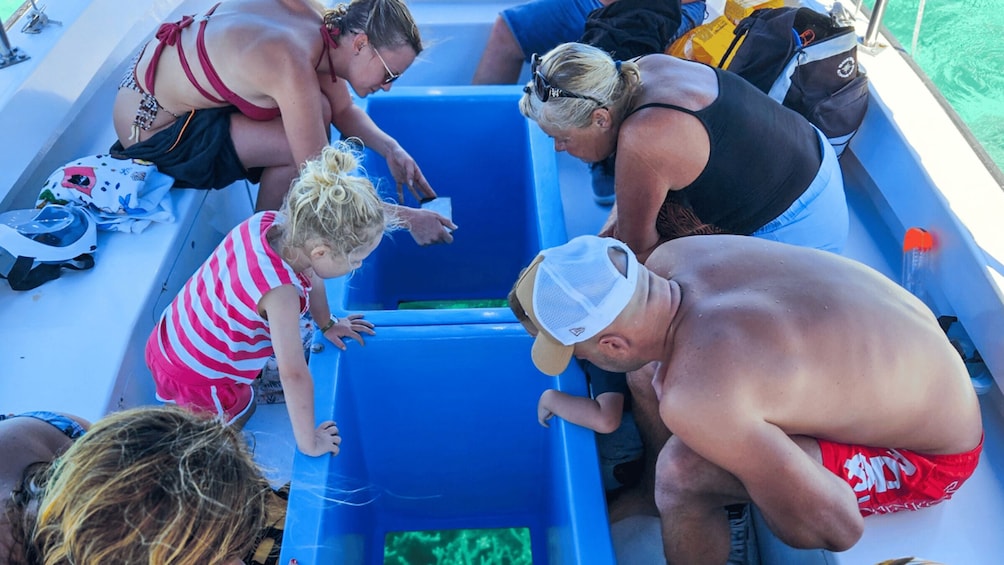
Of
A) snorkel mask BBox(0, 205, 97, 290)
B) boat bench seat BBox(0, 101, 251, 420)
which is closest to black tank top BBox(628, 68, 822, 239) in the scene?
boat bench seat BBox(0, 101, 251, 420)

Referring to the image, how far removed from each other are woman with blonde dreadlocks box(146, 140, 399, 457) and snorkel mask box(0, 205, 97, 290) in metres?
0.40

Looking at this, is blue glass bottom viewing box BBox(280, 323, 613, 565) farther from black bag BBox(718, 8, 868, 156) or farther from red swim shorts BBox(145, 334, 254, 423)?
black bag BBox(718, 8, 868, 156)

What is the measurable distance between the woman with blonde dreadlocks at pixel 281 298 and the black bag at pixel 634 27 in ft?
3.98

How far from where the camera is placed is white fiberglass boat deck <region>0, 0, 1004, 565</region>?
5.24ft

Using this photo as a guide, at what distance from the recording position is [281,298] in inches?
62.1

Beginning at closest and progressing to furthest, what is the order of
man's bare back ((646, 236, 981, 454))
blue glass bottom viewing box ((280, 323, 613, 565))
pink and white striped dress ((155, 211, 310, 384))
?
man's bare back ((646, 236, 981, 454))
blue glass bottom viewing box ((280, 323, 613, 565))
pink and white striped dress ((155, 211, 310, 384))

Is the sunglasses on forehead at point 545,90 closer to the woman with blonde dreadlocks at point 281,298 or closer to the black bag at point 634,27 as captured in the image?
the woman with blonde dreadlocks at point 281,298

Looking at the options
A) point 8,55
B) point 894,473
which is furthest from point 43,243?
point 894,473

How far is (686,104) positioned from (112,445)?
138 centimetres

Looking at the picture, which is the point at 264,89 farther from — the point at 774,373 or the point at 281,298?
the point at 774,373

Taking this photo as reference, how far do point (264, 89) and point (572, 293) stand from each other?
129cm

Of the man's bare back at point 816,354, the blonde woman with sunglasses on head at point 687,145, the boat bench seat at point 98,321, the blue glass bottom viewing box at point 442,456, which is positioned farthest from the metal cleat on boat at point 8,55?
the man's bare back at point 816,354

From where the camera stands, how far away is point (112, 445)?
873 mm

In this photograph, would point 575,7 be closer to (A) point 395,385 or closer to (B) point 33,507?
(A) point 395,385
